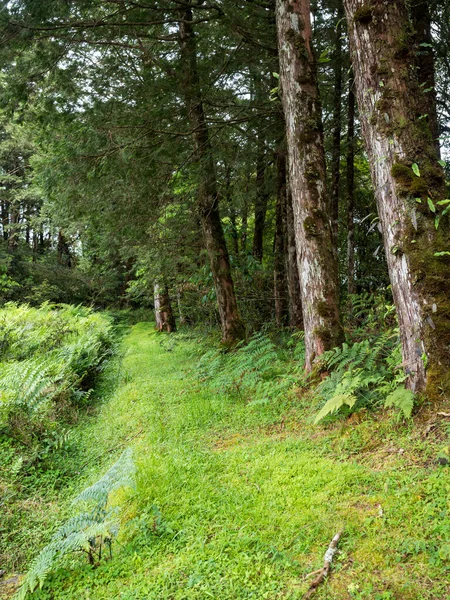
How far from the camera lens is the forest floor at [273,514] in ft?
6.80

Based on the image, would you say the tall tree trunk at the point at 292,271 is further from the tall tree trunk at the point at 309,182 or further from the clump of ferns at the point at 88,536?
the clump of ferns at the point at 88,536

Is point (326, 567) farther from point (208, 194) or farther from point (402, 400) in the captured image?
point (208, 194)

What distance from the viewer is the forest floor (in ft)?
6.80

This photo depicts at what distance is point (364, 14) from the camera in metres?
3.44

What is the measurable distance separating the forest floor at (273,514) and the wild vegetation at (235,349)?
2 centimetres

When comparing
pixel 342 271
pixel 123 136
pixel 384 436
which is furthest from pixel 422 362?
pixel 342 271

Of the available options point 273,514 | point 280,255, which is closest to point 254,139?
point 280,255

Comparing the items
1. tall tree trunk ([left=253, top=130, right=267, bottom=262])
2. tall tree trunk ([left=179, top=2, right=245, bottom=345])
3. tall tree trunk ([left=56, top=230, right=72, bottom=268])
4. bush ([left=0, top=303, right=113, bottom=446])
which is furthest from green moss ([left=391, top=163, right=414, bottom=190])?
tall tree trunk ([left=56, top=230, right=72, bottom=268])

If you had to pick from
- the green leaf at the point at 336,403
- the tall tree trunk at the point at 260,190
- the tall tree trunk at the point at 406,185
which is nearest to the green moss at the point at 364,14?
the tall tree trunk at the point at 406,185

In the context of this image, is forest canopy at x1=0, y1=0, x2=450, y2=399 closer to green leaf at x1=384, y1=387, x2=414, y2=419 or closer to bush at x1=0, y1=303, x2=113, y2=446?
green leaf at x1=384, y1=387, x2=414, y2=419

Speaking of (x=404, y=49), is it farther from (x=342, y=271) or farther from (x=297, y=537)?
(x=342, y=271)

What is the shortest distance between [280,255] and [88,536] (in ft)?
25.8

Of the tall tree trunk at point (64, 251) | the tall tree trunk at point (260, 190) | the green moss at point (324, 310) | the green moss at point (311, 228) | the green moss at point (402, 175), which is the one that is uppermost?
the tall tree trunk at point (64, 251)

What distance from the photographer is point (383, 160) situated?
339 cm
